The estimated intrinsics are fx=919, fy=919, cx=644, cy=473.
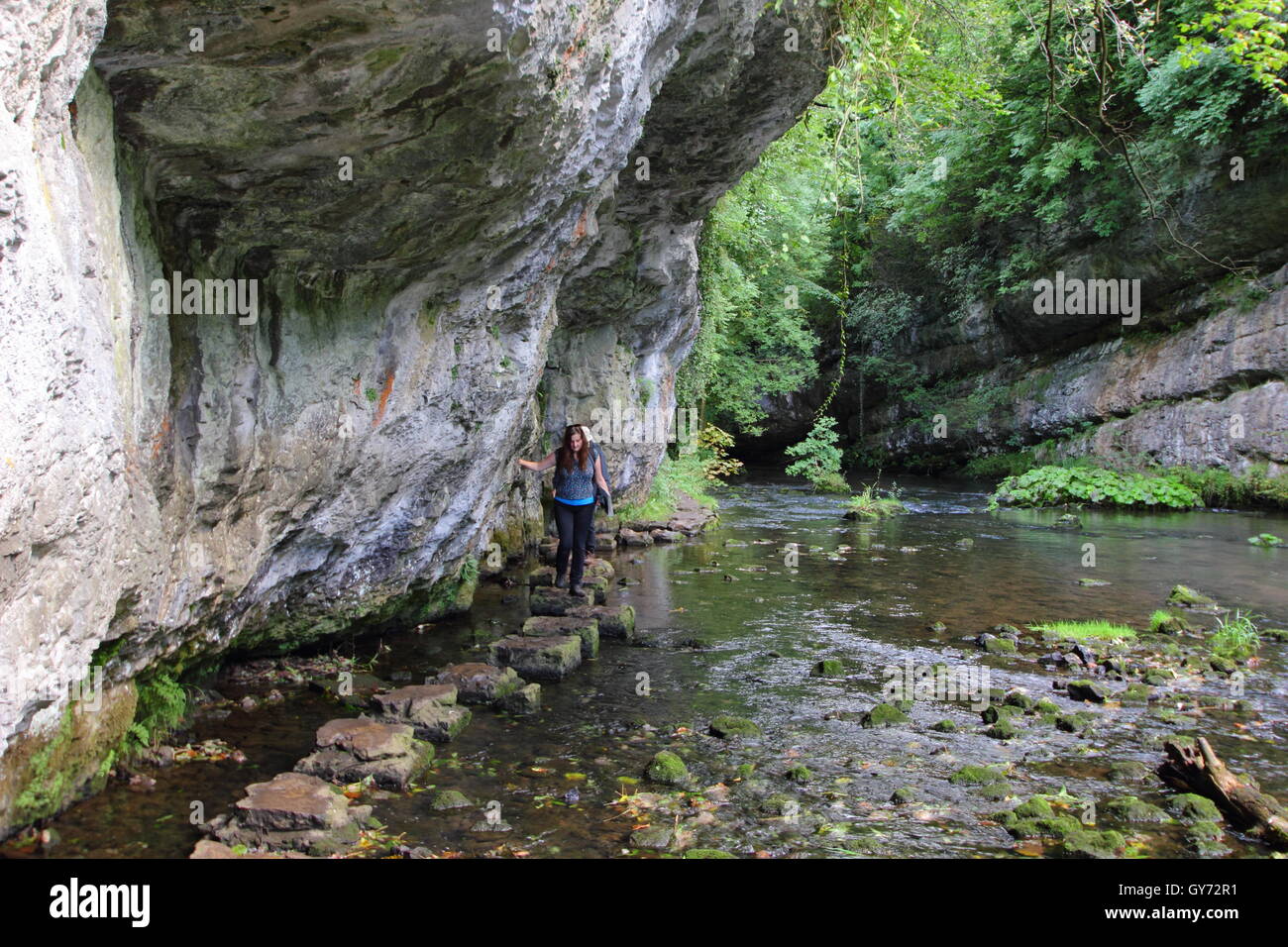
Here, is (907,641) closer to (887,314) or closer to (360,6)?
(360,6)

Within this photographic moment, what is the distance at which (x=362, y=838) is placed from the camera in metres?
4.74

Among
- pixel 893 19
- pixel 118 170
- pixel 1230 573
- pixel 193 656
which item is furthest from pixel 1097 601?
pixel 118 170

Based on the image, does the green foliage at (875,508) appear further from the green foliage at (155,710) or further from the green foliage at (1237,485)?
the green foliage at (155,710)

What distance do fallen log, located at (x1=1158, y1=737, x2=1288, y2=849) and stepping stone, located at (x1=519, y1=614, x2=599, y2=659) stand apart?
15.4ft

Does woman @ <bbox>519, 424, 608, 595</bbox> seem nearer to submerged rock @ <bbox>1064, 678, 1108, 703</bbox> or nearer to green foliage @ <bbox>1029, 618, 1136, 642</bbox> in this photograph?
green foliage @ <bbox>1029, 618, 1136, 642</bbox>

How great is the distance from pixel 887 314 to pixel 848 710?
2957cm

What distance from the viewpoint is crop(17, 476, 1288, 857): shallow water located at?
195 inches

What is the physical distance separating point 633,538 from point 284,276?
10323 millimetres

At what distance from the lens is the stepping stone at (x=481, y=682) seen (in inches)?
278

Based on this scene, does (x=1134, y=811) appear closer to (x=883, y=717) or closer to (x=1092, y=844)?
(x=1092, y=844)

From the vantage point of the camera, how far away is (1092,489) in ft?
74.8

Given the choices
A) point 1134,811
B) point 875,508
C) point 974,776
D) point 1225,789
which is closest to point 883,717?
point 974,776

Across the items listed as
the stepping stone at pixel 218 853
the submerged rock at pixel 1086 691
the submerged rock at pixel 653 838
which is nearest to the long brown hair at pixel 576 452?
the submerged rock at pixel 1086 691

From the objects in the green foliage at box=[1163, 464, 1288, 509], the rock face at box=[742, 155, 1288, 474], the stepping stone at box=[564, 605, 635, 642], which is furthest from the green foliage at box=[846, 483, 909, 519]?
the stepping stone at box=[564, 605, 635, 642]
